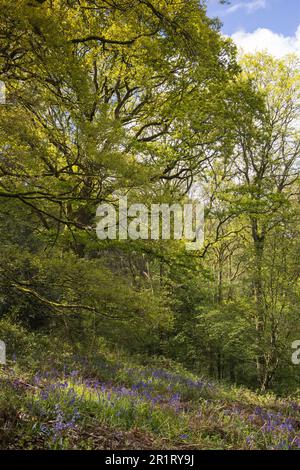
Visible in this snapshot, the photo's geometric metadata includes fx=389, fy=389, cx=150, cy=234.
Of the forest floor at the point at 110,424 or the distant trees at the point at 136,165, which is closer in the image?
the forest floor at the point at 110,424

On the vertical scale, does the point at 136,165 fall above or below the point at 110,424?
above

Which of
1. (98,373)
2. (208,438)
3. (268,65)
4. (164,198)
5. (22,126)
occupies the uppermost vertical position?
(268,65)

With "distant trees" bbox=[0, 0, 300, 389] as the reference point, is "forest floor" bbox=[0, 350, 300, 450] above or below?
below

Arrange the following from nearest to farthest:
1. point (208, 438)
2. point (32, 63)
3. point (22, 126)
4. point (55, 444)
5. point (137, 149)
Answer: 1. point (55, 444)
2. point (208, 438)
3. point (32, 63)
4. point (22, 126)
5. point (137, 149)

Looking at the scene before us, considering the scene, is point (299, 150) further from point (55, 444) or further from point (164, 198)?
point (55, 444)

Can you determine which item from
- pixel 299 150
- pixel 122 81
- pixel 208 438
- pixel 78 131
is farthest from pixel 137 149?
pixel 299 150

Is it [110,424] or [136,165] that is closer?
[110,424]

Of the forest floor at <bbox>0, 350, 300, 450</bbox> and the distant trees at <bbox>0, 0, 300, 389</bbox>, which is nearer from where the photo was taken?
the forest floor at <bbox>0, 350, 300, 450</bbox>

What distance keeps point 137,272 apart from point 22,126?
15147 mm

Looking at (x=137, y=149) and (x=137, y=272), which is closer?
(x=137, y=149)

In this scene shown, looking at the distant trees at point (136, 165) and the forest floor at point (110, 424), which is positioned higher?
the distant trees at point (136, 165)

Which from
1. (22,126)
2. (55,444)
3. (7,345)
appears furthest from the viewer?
(7,345)

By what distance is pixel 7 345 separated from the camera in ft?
26.9
